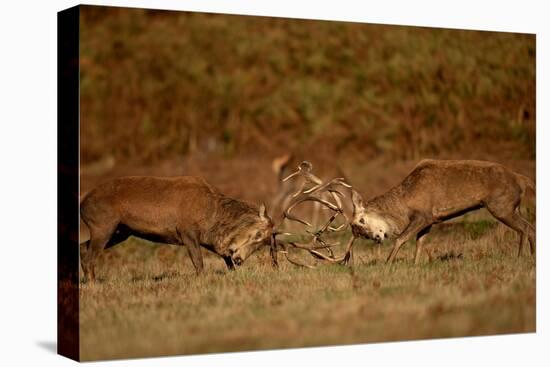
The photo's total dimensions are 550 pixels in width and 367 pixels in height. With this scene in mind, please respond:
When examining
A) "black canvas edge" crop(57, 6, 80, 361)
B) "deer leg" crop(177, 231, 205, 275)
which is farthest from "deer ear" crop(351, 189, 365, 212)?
"black canvas edge" crop(57, 6, 80, 361)

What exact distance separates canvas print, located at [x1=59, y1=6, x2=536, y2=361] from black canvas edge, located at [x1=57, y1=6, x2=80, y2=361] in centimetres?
3

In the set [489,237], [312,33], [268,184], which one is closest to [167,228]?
[312,33]

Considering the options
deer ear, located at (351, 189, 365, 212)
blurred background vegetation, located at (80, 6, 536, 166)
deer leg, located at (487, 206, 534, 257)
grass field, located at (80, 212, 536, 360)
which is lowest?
grass field, located at (80, 212, 536, 360)

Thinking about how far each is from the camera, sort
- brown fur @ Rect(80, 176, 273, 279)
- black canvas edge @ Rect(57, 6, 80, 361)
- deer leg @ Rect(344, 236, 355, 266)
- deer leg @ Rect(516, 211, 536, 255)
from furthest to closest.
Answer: deer leg @ Rect(516, 211, 536, 255)
deer leg @ Rect(344, 236, 355, 266)
brown fur @ Rect(80, 176, 273, 279)
black canvas edge @ Rect(57, 6, 80, 361)

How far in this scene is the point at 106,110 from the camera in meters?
18.2

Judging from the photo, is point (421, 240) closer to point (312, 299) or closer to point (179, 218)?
point (312, 299)

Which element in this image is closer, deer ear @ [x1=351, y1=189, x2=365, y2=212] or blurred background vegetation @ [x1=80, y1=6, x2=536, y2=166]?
deer ear @ [x1=351, y1=189, x2=365, y2=212]

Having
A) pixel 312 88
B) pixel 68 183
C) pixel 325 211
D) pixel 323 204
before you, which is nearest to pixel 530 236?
pixel 323 204

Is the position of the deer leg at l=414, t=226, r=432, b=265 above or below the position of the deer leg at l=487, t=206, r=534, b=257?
below

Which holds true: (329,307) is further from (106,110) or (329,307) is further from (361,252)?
(106,110)

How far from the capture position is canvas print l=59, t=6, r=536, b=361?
41.2 feet

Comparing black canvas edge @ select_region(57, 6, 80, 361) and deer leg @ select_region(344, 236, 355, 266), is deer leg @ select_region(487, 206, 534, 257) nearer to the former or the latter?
deer leg @ select_region(344, 236, 355, 266)

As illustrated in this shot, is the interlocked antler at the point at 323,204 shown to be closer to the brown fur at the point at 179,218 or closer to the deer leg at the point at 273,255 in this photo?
the deer leg at the point at 273,255

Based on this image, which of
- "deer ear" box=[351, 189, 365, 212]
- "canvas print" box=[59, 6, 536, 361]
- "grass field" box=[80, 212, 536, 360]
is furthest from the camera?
"deer ear" box=[351, 189, 365, 212]
